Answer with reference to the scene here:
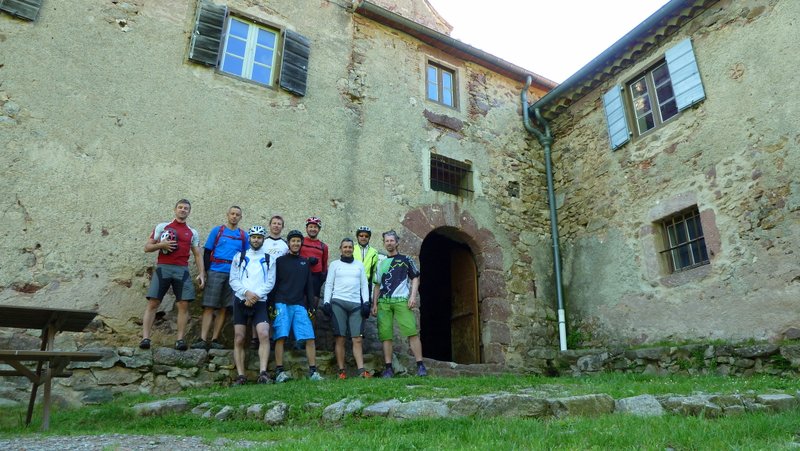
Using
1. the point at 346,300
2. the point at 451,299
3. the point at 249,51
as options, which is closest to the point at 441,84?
the point at 249,51

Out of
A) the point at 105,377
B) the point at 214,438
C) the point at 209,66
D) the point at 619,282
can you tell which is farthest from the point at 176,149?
the point at 619,282

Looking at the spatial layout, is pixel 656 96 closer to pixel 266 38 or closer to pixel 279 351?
pixel 266 38

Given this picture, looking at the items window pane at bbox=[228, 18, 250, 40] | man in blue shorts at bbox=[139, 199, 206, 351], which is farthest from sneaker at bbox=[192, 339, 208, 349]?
window pane at bbox=[228, 18, 250, 40]

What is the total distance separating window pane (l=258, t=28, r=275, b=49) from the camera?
8.47m

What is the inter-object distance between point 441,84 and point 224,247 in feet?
17.2

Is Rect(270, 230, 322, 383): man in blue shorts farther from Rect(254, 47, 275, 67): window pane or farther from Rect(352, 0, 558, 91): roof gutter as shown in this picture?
Rect(352, 0, 558, 91): roof gutter

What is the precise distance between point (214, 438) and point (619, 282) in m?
6.43

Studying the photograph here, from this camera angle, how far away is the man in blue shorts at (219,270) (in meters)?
6.22

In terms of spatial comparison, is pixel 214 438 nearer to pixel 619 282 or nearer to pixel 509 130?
pixel 619 282

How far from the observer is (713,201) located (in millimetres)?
7129

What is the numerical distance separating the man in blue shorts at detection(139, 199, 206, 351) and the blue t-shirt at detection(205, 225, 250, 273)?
0.18 meters

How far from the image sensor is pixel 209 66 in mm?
7734

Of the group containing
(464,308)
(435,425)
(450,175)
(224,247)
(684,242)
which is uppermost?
(450,175)

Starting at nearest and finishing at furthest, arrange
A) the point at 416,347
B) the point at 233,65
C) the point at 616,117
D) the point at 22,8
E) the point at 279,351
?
the point at 279,351 < the point at 416,347 < the point at 22,8 < the point at 233,65 < the point at 616,117
